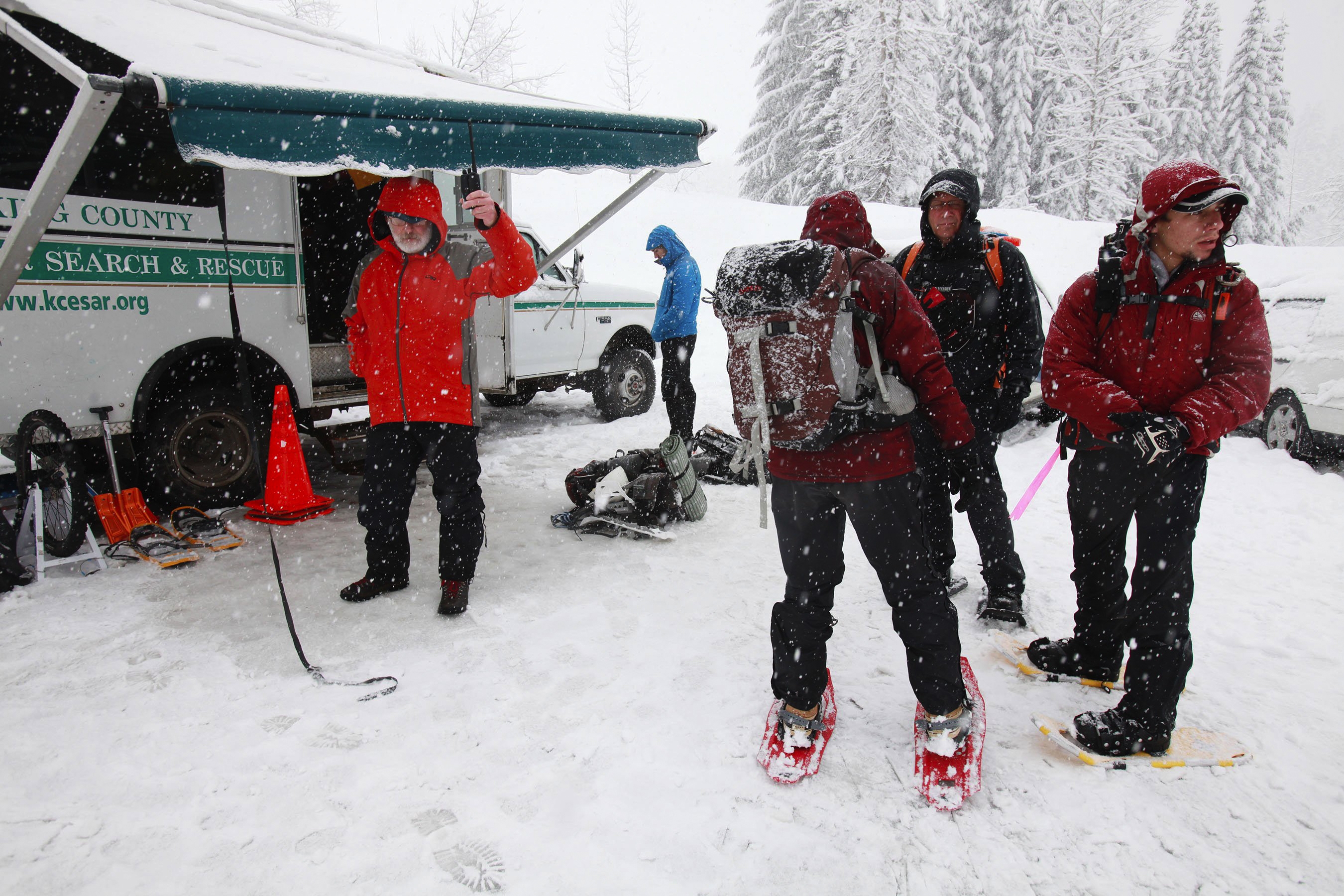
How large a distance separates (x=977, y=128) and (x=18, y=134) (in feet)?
94.2

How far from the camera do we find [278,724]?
259cm

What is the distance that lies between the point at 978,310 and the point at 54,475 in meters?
4.95

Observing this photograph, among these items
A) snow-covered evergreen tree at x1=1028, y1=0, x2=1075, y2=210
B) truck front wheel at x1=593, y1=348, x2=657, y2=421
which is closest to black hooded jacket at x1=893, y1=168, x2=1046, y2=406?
truck front wheel at x1=593, y1=348, x2=657, y2=421

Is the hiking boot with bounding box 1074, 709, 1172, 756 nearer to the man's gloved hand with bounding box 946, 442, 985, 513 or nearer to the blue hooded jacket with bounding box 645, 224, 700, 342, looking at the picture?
the man's gloved hand with bounding box 946, 442, 985, 513

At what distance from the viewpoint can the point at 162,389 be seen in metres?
4.71

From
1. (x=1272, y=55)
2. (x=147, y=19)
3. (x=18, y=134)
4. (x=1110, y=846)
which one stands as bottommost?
(x=1110, y=846)

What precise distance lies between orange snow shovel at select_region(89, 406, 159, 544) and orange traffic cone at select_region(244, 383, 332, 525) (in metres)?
0.62

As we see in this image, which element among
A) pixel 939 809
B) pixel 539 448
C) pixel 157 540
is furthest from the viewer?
pixel 539 448

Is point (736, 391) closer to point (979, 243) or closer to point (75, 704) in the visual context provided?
point (979, 243)

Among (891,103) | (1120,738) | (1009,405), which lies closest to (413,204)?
(1009,405)

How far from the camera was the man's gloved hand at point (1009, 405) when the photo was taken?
315 centimetres

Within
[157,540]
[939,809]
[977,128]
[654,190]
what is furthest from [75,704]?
[977,128]

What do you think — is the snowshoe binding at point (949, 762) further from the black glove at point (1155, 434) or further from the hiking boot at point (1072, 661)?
the black glove at point (1155, 434)

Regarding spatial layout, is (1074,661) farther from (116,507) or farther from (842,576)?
(116,507)
